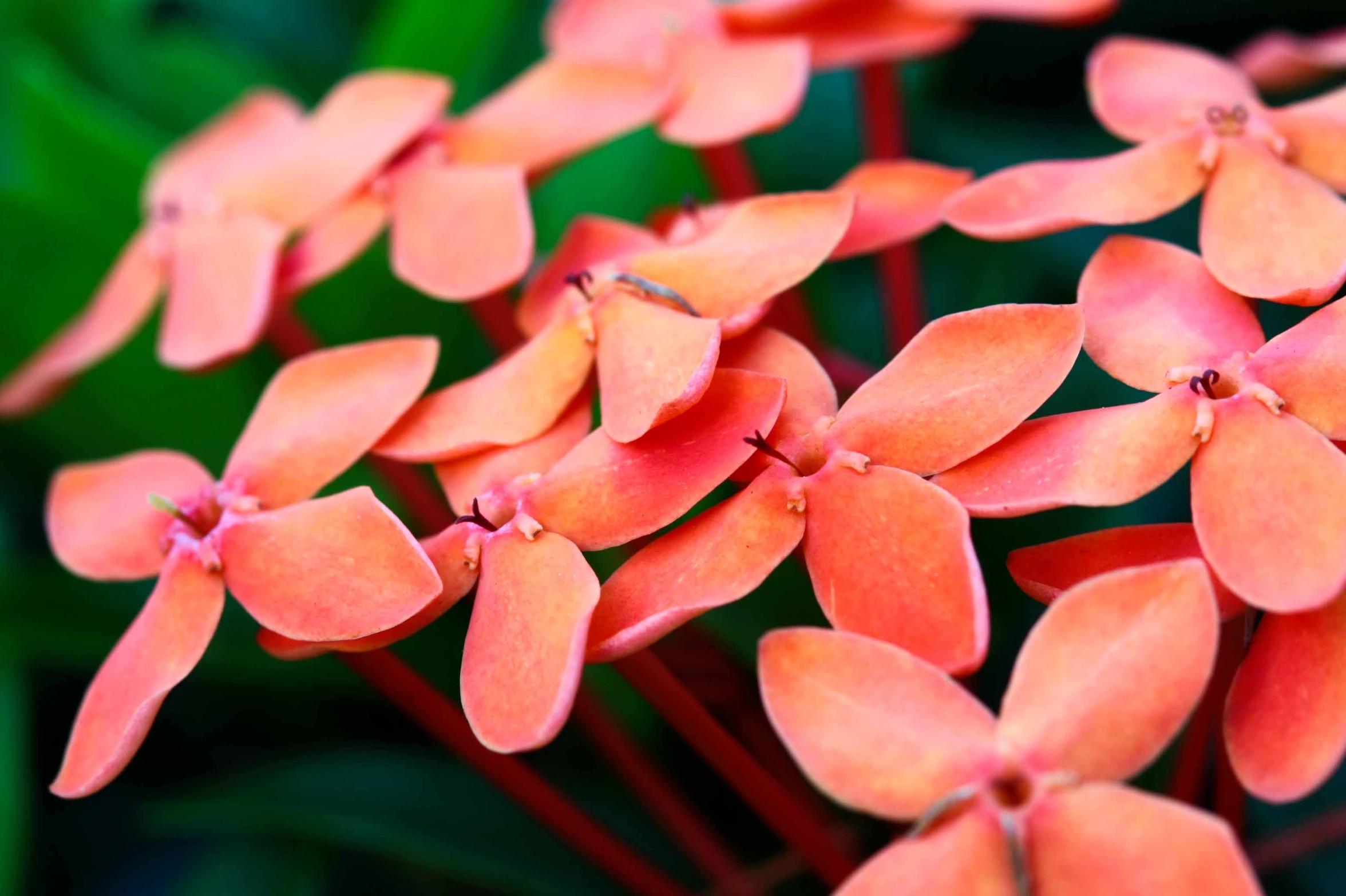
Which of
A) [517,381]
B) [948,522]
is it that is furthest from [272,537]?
[948,522]

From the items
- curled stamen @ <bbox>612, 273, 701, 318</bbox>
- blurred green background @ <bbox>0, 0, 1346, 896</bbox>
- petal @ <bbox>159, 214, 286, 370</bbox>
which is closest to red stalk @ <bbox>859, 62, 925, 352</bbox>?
blurred green background @ <bbox>0, 0, 1346, 896</bbox>

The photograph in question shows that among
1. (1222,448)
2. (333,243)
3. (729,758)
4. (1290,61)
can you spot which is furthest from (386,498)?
(1290,61)

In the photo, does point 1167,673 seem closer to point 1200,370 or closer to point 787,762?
point 1200,370

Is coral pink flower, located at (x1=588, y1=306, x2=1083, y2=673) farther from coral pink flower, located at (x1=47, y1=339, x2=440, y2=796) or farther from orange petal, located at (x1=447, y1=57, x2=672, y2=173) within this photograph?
orange petal, located at (x1=447, y1=57, x2=672, y2=173)

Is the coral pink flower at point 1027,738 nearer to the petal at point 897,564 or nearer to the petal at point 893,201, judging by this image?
the petal at point 897,564

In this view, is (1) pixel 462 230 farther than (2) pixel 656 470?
Yes

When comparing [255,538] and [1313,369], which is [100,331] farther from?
[1313,369]
